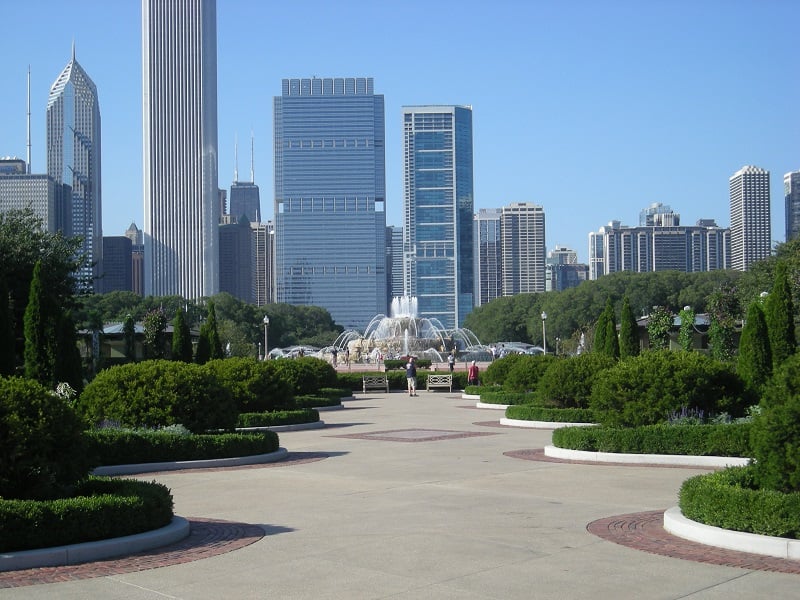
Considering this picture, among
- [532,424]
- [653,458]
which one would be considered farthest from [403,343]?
[653,458]


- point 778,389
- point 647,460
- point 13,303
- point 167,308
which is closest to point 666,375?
point 647,460

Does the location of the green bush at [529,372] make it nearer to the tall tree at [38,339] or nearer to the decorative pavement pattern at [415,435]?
the decorative pavement pattern at [415,435]

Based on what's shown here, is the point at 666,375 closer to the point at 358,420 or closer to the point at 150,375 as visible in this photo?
the point at 150,375

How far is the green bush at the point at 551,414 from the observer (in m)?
23.0

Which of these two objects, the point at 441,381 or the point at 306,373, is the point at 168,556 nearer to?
the point at 306,373

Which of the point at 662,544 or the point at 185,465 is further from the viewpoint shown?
the point at 185,465

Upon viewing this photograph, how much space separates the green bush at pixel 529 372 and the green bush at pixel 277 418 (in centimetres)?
786

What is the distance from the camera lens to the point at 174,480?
15.3 meters

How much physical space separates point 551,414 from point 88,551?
52.9 ft

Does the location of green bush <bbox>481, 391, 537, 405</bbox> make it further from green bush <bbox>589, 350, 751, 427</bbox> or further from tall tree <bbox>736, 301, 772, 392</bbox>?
green bush <bbox>589, 350, 751, 427</bbox>

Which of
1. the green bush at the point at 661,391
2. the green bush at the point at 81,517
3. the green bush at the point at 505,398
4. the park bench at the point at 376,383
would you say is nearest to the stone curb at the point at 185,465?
the green bush at the point at 81,517

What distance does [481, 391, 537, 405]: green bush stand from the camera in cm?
2978

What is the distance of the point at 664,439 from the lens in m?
16.4

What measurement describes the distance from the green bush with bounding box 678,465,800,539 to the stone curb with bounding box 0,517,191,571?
5.29 meters
